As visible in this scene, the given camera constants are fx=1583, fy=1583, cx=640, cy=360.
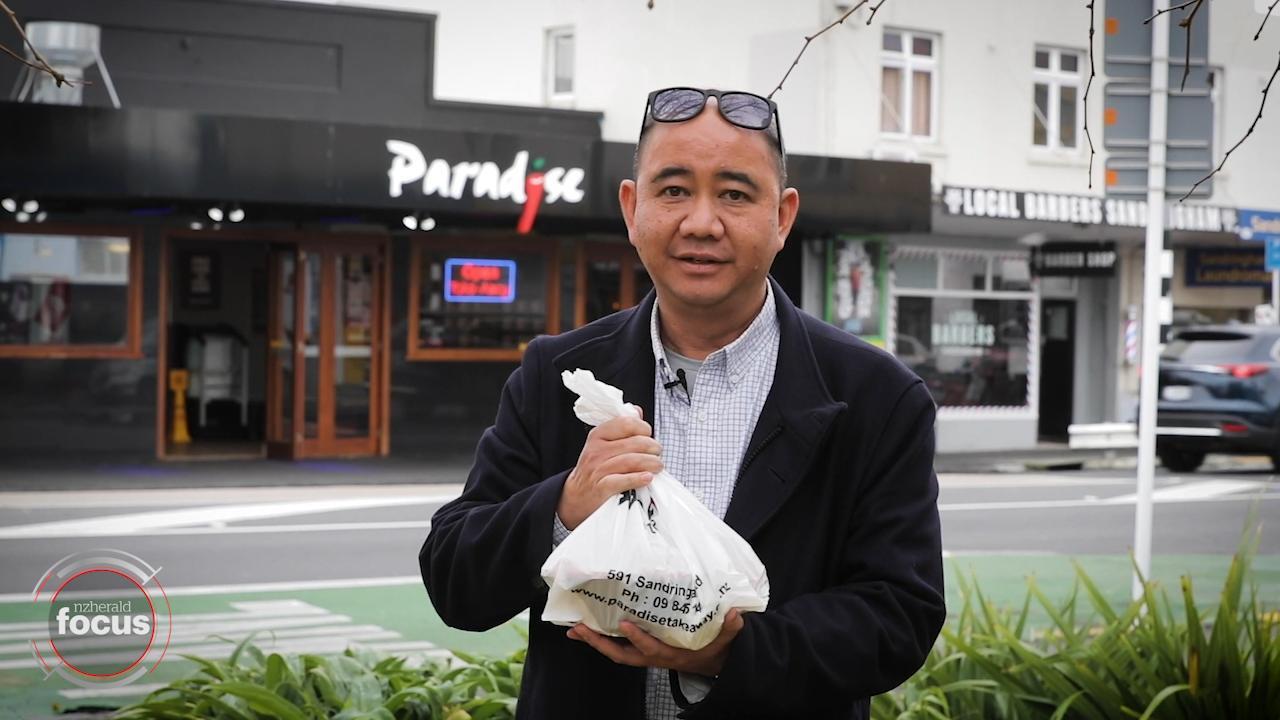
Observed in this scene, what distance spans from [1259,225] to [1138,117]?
A: 13.0m

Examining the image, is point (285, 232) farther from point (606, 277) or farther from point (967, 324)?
point (967, 324)

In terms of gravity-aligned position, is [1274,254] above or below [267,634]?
above

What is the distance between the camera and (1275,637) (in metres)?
4.32

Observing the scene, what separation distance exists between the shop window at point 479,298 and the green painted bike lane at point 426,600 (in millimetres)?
9045

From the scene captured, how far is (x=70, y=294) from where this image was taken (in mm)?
17203

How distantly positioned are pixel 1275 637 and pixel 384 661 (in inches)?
101

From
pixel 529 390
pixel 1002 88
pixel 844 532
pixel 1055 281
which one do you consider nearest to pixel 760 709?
pixel 844 532

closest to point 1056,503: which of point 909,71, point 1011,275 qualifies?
point 909,71

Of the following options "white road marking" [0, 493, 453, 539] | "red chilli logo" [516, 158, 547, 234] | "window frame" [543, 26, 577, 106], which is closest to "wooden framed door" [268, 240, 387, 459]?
"red chilli logo" [516, 158, 547, 234]

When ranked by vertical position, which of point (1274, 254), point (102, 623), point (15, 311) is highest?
point (1274, 254)

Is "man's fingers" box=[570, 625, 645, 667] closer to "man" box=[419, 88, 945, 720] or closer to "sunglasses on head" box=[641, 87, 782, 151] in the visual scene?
"man" box=[419, 88, 945, 720]

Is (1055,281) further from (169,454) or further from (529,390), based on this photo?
(529,390)

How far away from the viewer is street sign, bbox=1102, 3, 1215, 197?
749 cm

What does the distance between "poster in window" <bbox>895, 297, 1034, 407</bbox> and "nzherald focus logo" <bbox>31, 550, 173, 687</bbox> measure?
1717 centimetres
